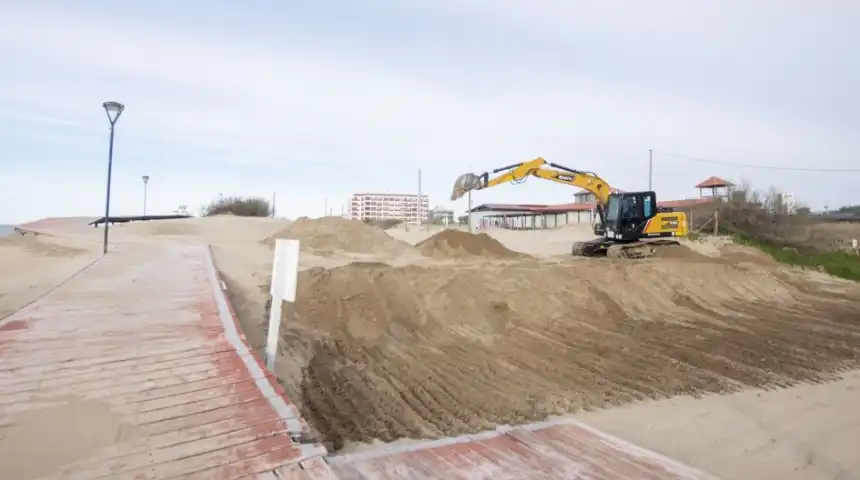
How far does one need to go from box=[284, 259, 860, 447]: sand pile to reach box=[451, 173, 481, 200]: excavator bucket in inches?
271

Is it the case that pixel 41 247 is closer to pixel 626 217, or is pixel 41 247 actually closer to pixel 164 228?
pixel 164 228

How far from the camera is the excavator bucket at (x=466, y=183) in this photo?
20.5m

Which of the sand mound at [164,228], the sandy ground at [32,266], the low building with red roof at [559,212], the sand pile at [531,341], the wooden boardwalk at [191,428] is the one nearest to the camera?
the wooden boardwalk at [191,428]

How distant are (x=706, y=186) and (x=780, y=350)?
46.2 m

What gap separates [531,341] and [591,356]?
134 centimetres

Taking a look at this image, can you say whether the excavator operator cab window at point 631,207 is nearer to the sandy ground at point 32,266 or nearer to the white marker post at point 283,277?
A: the white marker post at point 283,277

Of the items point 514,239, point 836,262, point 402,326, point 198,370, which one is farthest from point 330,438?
point 514,239

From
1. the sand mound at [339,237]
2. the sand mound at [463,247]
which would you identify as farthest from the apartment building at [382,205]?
the sand mound at [463,247]

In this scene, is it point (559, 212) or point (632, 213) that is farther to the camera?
point (559, 212)

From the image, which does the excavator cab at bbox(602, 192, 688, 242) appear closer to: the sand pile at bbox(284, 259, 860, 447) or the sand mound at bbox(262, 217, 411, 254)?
the sand pile at bbox(284, 259, 860, 447)

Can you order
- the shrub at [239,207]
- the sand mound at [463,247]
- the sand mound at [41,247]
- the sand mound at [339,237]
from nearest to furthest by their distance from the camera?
1. the sand mound at [41,247]
2. the sand mound at [463,247]
3. the sand mound at [339,237]
4. the shrub at [239,207]

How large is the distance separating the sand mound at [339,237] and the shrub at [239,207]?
127 ft

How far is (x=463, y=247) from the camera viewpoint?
25.1 m

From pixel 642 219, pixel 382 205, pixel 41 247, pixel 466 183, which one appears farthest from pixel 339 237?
pixel 382 205
